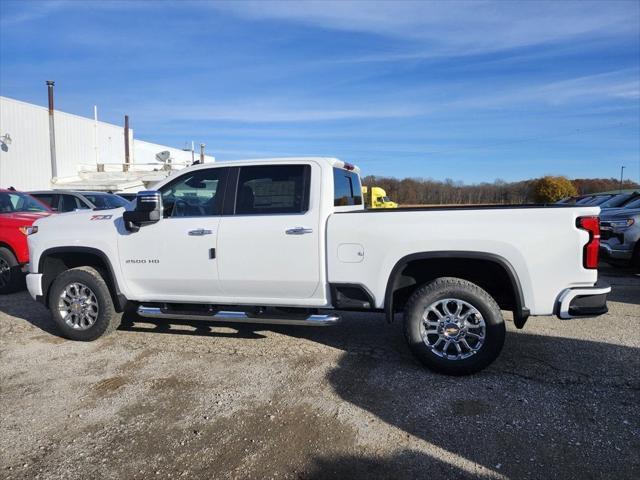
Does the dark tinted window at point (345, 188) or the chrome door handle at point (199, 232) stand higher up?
the dark tinted window at point (345, 188)

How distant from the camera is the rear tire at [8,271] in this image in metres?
7.59

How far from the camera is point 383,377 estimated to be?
163 inches

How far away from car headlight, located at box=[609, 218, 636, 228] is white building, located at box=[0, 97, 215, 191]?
15379mm

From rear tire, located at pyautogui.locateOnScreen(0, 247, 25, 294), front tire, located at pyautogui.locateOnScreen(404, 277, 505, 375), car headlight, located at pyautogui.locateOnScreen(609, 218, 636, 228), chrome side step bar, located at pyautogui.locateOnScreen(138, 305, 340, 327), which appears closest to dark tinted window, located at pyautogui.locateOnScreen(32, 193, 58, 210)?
rear tire, located at pyautogui.locateOnScreen(0, 247, 25, 294)

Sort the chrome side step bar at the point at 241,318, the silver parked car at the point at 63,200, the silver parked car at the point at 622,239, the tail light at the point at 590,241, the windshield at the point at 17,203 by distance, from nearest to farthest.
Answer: the tail light at the point at 590,241 < the chrome side step bar at the point at 241,318 < the windshield at the point at 17,203 < the silver parked car at the point at 622,239 < the silver parked car at the point at 63,200

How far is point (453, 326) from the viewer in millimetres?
4090

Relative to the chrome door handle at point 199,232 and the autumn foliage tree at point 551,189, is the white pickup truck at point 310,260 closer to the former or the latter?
the chrome door handle at point 199,232

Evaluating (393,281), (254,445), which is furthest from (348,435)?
(393,281)

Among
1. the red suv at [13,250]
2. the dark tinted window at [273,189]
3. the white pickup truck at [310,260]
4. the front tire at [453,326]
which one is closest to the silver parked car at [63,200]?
the red suv at [13,250]

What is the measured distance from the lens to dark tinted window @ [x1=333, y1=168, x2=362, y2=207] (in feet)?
15.8

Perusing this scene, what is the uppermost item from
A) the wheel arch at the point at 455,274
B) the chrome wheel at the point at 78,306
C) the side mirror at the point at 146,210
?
the side mirror at the point at 146,210

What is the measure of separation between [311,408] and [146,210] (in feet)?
8.38

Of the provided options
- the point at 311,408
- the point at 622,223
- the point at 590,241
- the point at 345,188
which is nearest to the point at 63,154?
the point at 345,188

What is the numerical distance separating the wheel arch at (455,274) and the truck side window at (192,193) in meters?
2.05
